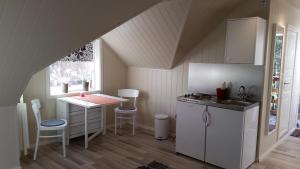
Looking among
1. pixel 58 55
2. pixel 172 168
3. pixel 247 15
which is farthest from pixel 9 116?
pixel 247 15

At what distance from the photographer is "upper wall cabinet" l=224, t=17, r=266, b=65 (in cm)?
297

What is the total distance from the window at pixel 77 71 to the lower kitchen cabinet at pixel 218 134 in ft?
6.42

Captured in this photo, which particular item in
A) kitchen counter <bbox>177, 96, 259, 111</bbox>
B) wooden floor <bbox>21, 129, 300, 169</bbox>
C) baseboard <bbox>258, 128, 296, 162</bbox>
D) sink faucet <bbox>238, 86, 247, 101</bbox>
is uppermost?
sink faucet <bbox>238, 86, 247, 101</bbox>

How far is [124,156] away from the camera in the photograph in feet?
11.5

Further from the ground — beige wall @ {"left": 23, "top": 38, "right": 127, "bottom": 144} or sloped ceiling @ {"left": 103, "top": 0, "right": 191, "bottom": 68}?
sloped ceiling @ {"left": 103, "top": 0, "right": 191, "bottom": 68}

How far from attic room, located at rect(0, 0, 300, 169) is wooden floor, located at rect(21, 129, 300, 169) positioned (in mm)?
17

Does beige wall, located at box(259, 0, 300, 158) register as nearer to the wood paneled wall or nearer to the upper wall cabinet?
the upper wall cabinet

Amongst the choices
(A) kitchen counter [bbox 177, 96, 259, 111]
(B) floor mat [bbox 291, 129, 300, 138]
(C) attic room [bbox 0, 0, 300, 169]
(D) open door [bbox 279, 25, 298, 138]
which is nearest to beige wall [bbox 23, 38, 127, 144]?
(C) attic room [bbox 0, 0, 300, 169]

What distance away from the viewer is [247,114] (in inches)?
118

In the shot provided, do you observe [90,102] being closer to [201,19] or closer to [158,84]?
[158,84]

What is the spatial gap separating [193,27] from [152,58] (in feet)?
3.74

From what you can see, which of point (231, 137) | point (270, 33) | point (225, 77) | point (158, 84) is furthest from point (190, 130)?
point (270, 33)

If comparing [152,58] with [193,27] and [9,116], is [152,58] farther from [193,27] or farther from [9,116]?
[9,116]

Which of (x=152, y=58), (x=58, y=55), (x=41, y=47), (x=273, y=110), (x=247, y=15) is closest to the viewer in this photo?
(x=41, y=47)
